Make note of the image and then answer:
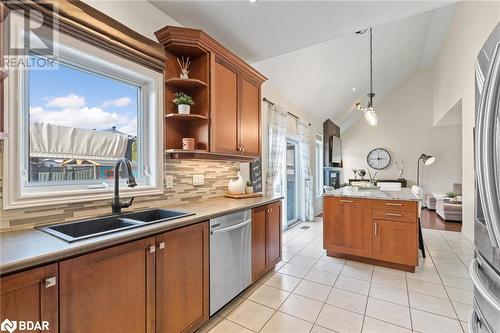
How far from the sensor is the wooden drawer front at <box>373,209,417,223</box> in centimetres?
276

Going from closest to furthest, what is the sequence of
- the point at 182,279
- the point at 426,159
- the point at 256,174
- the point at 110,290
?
the point at 110,290, the point at 182,279, the point at 256,174, the point at 426,159

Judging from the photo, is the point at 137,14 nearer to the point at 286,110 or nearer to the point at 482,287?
the point at 482,287

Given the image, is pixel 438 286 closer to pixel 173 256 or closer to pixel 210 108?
pixel 173 256

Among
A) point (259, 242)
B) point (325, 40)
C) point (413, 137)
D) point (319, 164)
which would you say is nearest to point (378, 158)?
point (413, 137)

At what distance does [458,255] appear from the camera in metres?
3.29

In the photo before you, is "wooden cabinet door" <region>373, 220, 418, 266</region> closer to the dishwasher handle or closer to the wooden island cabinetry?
the wooden island cabinetry

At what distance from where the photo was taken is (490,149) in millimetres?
857

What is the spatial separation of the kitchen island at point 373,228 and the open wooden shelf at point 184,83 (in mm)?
2210

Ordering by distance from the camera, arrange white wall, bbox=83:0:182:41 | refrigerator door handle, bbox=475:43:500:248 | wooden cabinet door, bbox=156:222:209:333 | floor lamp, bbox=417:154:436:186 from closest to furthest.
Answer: refrigerator door handle, bbox=475:43:500:248, wooden cabinet door, bbox=156:222:209:333, white wall, bbox=83:0:182:41, floor lamp, bbox=417:154:436:186

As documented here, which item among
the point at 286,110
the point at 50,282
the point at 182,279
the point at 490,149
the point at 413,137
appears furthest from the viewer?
the point at 413,137

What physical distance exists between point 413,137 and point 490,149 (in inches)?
334

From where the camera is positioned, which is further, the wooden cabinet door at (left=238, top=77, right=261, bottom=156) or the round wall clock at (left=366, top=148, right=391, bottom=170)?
the round wall clock at (left=366, top=148, right=391, bottom=170)

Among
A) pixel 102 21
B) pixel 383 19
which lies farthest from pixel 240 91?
pixel 383 19

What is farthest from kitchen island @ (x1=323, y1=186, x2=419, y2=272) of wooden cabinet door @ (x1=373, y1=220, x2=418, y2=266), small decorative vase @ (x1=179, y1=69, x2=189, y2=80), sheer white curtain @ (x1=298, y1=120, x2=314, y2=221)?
small decorative vase @ (x1=179, y1=69, x2=189, y2=80)
